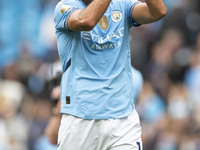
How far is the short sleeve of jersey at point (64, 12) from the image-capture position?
14.6 ft

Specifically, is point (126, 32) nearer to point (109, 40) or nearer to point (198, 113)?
point (109, 40)

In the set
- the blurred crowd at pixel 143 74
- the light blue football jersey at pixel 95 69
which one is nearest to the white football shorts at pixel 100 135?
the light blue football jersey at pixel 95 69

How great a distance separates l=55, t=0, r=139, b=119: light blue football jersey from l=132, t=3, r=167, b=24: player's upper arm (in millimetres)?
154

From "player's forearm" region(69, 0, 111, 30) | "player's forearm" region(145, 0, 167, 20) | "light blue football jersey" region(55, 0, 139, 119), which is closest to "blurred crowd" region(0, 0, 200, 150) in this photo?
"light blue football jersey" region(55, 0, 139, 119)

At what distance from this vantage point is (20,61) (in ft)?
41.8

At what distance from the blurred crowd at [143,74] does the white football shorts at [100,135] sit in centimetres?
358

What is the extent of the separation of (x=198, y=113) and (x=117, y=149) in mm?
4604

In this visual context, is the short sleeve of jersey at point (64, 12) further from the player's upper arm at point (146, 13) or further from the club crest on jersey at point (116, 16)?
the player's upper arm at point (146, 13)

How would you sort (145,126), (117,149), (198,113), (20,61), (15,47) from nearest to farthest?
(117,149) → (198,113) → (145,126) → (20,61) → (15,47)

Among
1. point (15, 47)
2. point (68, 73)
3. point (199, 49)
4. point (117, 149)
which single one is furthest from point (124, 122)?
point (15, 47)

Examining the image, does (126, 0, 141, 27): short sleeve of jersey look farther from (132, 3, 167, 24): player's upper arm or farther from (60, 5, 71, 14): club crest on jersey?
(60, 5, 71, 14): club crest on jersey

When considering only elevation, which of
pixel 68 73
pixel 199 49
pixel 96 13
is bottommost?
pixel 199 49

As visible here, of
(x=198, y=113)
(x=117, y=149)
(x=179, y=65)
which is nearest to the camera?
(x=117, y=149)

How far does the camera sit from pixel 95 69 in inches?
178
